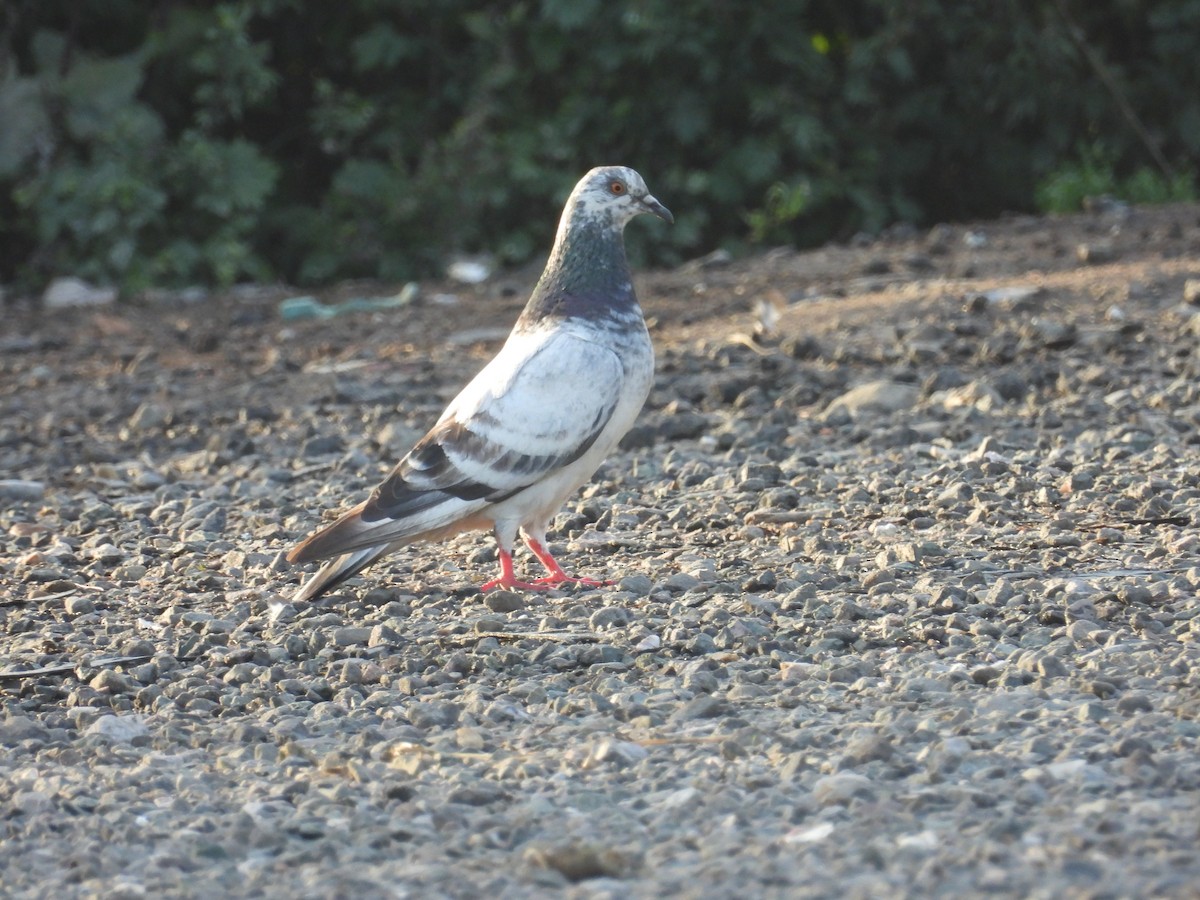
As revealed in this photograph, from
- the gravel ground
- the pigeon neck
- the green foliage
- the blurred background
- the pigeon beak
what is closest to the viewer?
the gravel ground

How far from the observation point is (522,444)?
4.34 meters

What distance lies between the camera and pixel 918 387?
6.38m

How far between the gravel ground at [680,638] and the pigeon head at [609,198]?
2.98 feet

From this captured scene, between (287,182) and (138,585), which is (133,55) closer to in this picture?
(287,182)

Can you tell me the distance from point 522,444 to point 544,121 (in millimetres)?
7125

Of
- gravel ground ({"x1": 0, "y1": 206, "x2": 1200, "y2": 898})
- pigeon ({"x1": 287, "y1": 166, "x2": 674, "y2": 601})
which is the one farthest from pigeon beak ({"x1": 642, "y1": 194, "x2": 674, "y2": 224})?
gravel ground ({"x1": 0, "y1": 206, "x2": 1200, "y2": 898})

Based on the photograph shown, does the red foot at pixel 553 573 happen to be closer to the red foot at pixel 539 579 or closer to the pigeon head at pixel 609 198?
the red foot at pixel 539 579

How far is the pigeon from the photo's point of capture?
427cm

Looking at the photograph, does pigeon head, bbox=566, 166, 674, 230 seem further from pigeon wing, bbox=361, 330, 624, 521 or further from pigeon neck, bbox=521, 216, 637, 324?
pigeon wing, bbox=361, 330, 624, 521

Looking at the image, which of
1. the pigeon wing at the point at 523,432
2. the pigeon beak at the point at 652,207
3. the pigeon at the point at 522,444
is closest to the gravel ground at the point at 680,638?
the pigeon at the point at 522,444

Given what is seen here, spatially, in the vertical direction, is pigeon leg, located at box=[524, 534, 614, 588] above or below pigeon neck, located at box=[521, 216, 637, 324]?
below

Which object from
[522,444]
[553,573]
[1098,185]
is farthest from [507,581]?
[1098,185]

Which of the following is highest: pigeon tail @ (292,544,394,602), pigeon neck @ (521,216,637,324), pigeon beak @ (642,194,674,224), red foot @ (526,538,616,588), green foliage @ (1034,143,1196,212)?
pigeon beak @ (642,194,674,224)

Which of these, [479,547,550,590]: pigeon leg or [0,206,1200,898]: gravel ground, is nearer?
[0,206,1200,898]: gravel ground
